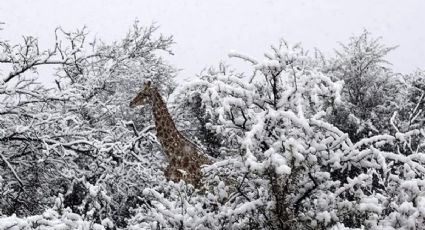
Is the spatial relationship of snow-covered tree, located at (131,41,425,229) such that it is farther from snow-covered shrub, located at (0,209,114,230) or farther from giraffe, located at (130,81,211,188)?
giraffe, located at (130,81,211,188)

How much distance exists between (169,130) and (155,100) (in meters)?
0.70

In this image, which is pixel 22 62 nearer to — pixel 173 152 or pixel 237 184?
pixel 173 152

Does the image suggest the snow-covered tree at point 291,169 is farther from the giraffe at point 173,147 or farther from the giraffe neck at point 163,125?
the giraffe neck at point 163,125

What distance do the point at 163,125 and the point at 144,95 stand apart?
679 mm

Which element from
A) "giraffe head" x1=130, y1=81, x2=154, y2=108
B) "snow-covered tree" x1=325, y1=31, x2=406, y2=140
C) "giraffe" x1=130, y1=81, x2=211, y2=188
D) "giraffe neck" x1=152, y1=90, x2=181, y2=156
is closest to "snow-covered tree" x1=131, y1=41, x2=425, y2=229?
"giraffe" x1=130, y1=81, x2=211, y2=188

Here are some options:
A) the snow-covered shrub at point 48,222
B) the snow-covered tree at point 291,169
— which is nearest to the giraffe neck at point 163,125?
the snow-covered tree at point 291,169

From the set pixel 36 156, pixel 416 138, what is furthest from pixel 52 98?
pixel 416 138

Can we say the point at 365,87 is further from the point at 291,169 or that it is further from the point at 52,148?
the point at 291,169

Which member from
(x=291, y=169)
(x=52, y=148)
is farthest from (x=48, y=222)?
(x=52, y=148)

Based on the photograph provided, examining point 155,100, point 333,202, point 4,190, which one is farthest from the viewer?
point 155,100

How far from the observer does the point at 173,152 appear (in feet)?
29.3

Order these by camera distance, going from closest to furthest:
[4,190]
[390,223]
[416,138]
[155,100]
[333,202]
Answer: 1. [390,223]
2. [333,202]
3. [4,190]
4. [155,100]
5. [416,138]

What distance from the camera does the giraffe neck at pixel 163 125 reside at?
9062mm

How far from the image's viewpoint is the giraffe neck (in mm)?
9062
